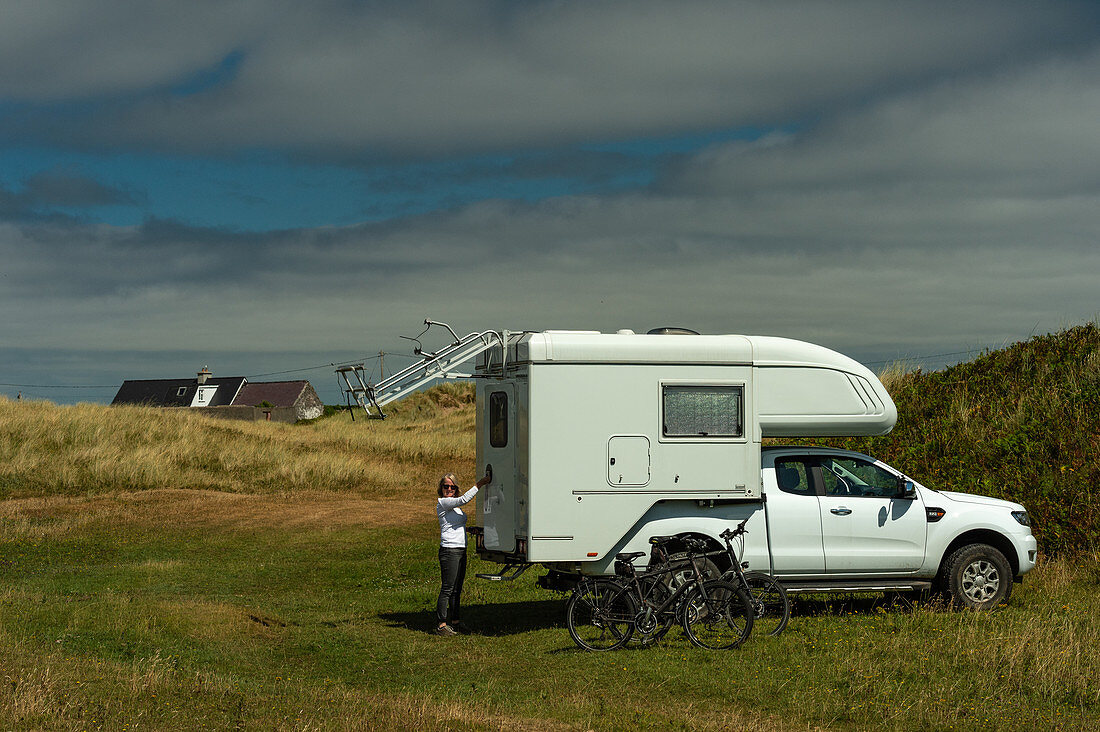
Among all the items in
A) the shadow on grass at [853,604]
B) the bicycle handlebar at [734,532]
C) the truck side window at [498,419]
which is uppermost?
the truck side window at [498,419]

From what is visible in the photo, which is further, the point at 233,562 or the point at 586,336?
the point at 233,562

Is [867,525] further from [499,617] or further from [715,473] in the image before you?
[499,617]

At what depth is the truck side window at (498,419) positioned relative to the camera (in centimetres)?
1259

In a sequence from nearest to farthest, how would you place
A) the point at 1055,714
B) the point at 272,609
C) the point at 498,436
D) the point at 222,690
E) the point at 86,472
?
the point at 1055,714 < the point at 222,690 < the point at 498,436 < the point at 272,609 < the point at 86,472

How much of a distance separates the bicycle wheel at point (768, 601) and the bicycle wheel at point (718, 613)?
8.8 inches

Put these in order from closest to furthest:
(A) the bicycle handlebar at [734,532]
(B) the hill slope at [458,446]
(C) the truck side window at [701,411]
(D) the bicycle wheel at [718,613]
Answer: (D) the bicycle wheel at [718,613]
(A) the bicycle handlebar at [734,532]
(C) the truck side window at [701,411]
(B) the hill slope at [458,446]

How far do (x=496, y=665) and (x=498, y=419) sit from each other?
3.29 metres

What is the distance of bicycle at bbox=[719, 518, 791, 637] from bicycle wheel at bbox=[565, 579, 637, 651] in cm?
111

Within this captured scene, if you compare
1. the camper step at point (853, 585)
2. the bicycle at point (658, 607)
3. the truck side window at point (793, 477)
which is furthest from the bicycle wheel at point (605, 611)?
the truck side window at point (793, 477)

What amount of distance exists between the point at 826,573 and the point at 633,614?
2.70m

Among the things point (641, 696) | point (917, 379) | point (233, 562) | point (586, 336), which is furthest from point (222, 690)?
point (917, 379)

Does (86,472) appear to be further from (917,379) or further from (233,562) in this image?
(917,379)

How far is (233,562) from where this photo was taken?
19906mm

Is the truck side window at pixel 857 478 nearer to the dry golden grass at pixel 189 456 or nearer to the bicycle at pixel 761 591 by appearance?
the bicycle at pixel 761 591
